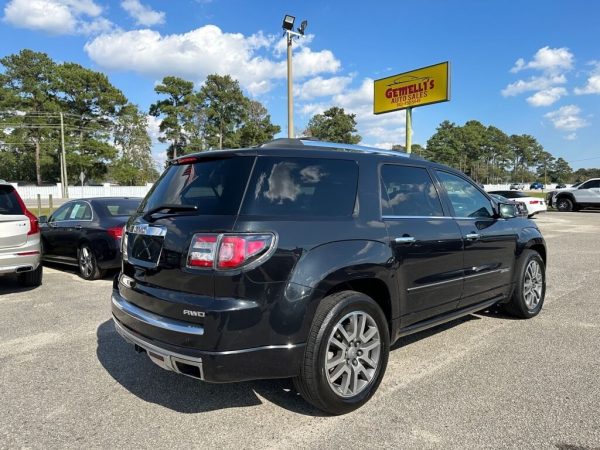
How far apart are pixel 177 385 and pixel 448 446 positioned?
2.05m

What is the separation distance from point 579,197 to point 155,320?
30.1 meters

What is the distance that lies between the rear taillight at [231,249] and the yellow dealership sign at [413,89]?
23558 millimetres

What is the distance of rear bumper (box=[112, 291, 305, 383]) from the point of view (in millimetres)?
2734

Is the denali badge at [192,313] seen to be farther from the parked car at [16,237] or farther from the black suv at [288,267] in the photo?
the parked car at [16,237]

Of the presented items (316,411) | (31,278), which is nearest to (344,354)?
(316,411)

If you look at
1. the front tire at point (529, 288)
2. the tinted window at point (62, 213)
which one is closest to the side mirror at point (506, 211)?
the front tire at point (529, 288)

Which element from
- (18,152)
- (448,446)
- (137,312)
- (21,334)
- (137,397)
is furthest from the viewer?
(18,152)

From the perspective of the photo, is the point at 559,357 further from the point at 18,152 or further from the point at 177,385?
the point at 18,152

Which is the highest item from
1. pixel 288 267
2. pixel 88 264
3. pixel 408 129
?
pixel 408 129

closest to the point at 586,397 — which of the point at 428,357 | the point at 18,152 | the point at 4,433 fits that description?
the point at 428,357

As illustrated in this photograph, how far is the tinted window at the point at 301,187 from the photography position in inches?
117

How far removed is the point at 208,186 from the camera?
3.14 meters

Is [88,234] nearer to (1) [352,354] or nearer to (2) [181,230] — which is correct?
(2) [181,230]

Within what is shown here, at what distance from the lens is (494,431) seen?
2.92 meters
